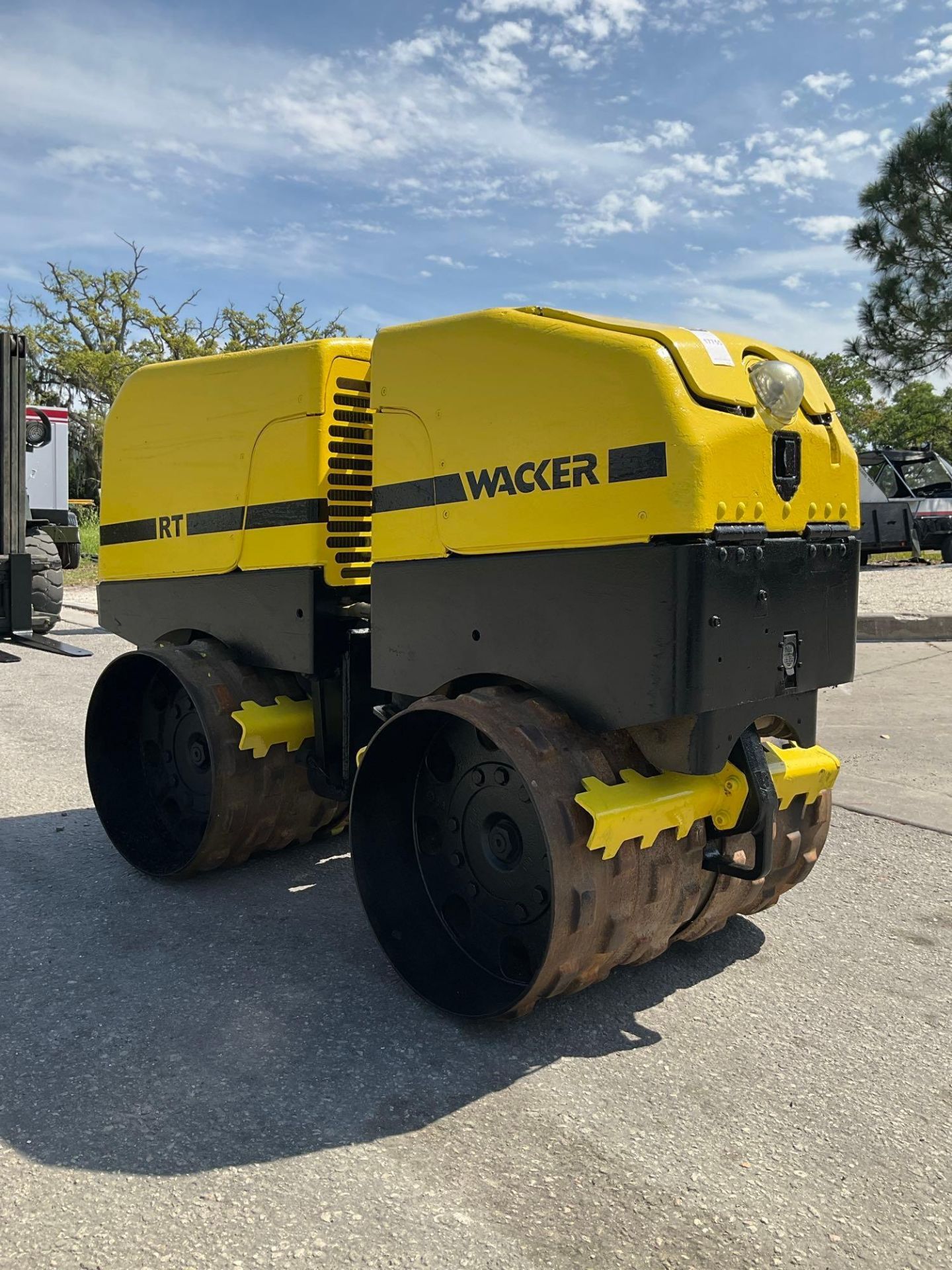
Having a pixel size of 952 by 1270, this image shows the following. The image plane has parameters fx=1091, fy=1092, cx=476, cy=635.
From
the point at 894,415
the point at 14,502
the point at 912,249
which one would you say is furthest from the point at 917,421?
the point at 14,502

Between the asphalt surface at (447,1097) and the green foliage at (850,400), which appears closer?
the asphalt surface at (447,1097)

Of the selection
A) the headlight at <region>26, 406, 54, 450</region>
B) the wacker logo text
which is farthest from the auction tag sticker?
the headlight at <region>26, 406, 54, 450</region>

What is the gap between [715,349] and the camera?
9.20ft

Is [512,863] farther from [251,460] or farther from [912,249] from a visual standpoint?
[912,249]

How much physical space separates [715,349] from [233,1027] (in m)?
2.27

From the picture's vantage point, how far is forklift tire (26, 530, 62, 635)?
10.9m

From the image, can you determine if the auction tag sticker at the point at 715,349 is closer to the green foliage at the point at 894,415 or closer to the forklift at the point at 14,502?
the forklift at the point at 14,502

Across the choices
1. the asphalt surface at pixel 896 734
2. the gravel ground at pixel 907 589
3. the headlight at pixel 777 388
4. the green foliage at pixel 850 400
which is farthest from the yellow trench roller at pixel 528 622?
the green foliage at pixel 850 400

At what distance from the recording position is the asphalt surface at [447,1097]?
2.23 m

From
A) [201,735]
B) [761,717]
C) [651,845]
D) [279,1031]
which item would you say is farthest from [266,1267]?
[201,735]

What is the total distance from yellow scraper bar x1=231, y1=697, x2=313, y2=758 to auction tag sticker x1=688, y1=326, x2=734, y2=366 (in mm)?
2035

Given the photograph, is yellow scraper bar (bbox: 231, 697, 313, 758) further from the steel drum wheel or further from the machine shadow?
the steel drum wheel

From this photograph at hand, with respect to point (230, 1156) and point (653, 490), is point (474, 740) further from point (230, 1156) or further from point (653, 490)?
point (230, 1156)

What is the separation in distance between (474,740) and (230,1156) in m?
1.28
